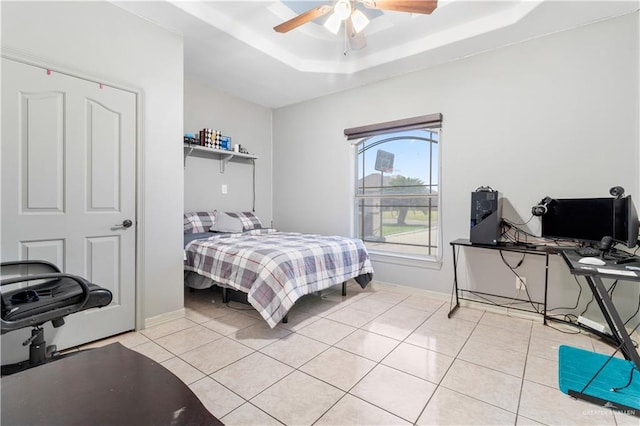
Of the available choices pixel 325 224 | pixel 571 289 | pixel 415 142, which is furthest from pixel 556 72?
pixel 325 224

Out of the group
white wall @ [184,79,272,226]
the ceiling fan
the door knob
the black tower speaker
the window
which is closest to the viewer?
the ceiling fan

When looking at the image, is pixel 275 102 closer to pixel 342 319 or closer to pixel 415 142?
pixel 415 142

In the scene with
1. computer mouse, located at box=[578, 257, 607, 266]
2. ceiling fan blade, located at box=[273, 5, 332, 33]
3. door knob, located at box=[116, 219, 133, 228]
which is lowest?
computer mouse, located at box=[578, 257, 607, 266]

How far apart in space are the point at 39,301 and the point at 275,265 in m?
1.42

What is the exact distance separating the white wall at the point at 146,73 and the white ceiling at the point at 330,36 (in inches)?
8.3

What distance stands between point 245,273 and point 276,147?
109 inches

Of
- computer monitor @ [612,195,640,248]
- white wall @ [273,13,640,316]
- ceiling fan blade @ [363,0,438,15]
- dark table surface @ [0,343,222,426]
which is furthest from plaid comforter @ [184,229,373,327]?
computer monitor @ [612,195,640,248]

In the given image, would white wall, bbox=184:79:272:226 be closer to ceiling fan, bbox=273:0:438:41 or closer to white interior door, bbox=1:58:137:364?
white interior door, bbox=1:58:137:364

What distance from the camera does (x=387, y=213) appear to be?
395cm

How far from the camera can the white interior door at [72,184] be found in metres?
1.90

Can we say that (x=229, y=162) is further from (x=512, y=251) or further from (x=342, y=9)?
(x=512, y=251)

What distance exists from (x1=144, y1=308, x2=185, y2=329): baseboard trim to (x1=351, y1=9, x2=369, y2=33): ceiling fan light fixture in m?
2.85

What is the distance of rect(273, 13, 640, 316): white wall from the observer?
2.45m

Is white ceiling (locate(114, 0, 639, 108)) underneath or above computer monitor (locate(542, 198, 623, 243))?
above
